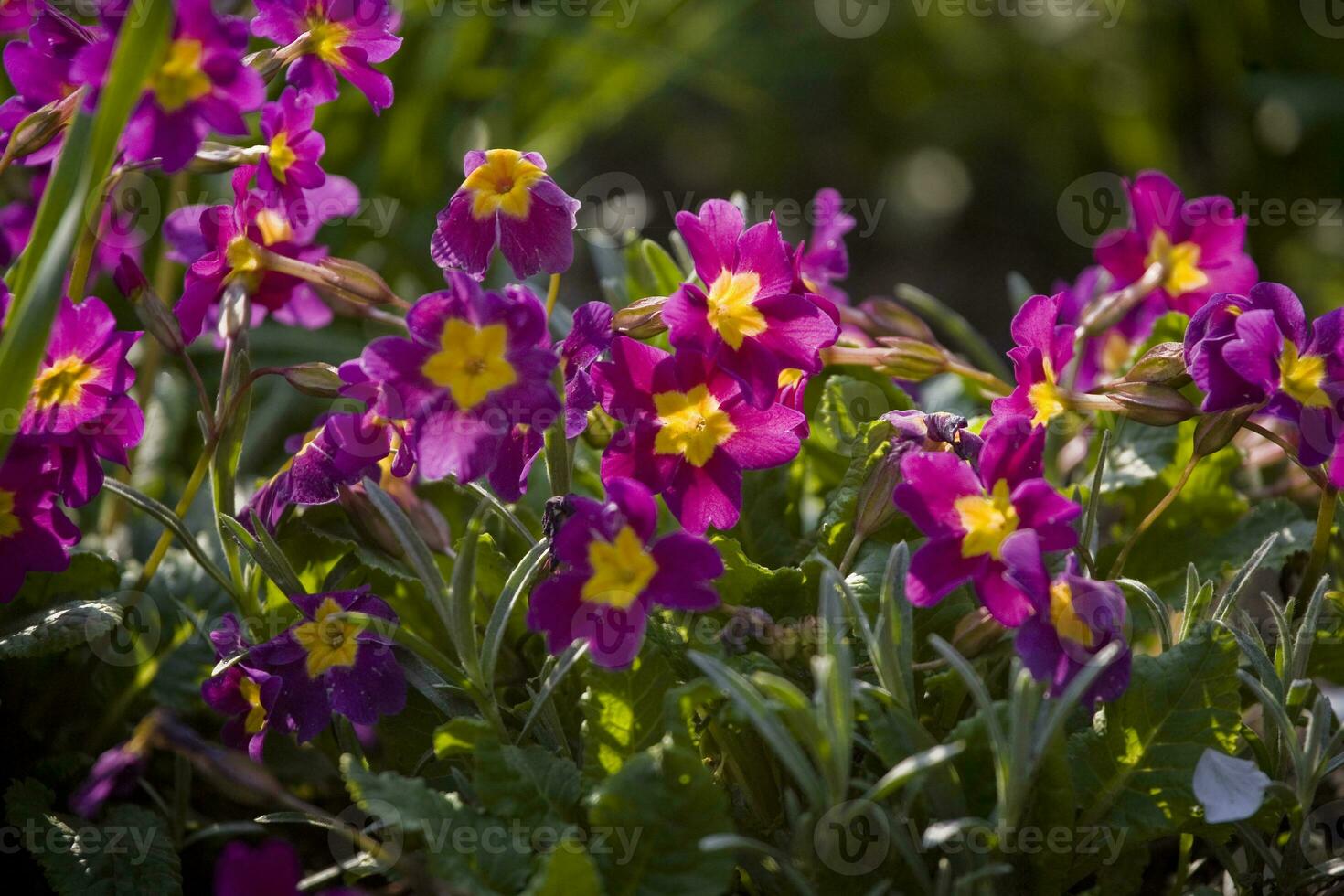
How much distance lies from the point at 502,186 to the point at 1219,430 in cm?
61

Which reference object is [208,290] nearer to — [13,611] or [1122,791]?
[13,611]

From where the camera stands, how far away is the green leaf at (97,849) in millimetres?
1026

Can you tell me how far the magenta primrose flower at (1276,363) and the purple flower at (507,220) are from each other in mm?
512

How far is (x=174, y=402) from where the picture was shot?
1745 millimetres

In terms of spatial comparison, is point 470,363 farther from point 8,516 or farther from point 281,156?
point 8,516

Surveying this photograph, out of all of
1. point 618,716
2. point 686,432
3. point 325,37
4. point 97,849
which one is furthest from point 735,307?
point 97,849

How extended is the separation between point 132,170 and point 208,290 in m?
0.12

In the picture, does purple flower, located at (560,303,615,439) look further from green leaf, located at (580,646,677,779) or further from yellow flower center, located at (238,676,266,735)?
yellow flower center, located at (238,676,266,735)

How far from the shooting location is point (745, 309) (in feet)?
3.29

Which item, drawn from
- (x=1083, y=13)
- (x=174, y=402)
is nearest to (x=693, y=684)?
(x=174, y=402)

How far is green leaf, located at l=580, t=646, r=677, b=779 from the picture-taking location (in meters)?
0.97

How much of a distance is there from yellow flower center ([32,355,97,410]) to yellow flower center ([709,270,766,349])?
51cm

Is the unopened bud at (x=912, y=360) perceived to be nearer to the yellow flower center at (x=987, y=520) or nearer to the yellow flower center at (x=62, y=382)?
the yellow flower center at (x=987, y=520)

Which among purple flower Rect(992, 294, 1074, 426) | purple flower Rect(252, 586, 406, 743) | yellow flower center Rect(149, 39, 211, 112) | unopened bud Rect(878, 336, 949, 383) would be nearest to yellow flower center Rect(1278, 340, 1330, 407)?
purple flower Rect(992, 294, 1074, 426)
